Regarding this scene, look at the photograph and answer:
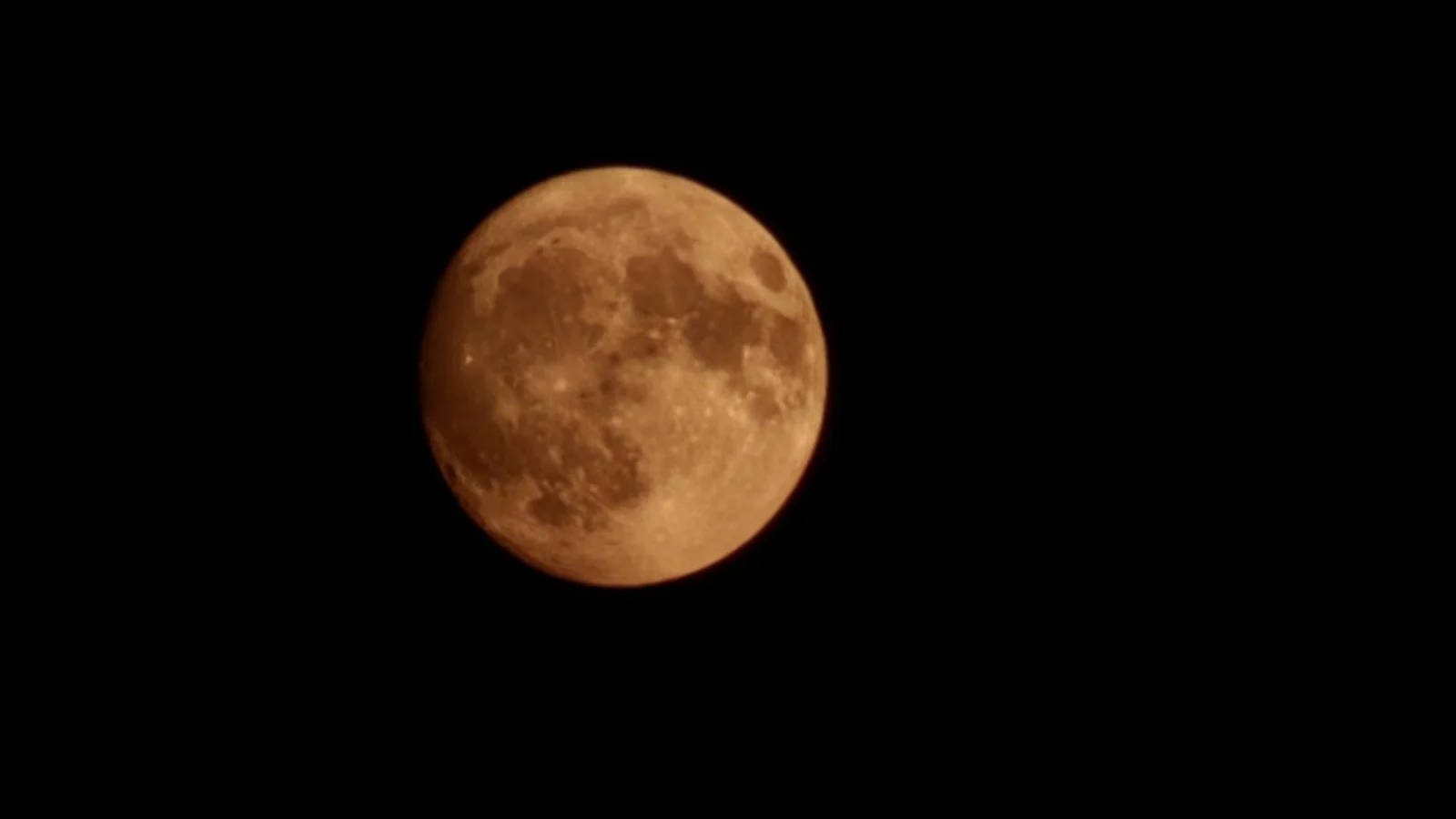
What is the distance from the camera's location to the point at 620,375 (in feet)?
9.66

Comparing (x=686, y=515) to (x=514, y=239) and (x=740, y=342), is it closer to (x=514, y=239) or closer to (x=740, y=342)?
(x=740, y=342)

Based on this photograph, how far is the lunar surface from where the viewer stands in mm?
2975

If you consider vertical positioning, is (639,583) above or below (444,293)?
below

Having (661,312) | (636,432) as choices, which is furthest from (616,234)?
(636,432)

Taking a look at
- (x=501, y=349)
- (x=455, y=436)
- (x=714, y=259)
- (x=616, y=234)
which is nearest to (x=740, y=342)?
(x=714, y=259)

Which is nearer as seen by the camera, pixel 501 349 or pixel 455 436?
pixel 501 349

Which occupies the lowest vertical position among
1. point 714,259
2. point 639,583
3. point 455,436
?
point 639,583

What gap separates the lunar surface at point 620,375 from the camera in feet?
9.76

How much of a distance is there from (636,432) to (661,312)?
0.35 meters

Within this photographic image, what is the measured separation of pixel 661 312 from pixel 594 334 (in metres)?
0.20

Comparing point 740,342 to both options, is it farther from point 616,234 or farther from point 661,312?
point 616,234

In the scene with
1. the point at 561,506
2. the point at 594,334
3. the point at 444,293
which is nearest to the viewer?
the point at 594,334

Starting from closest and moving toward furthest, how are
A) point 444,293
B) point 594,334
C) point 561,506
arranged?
point 594,334, point 561,506, point 444,293

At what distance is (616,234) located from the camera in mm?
3109
